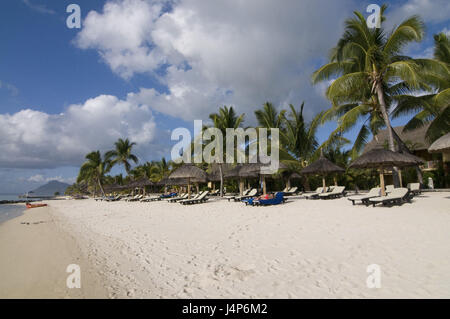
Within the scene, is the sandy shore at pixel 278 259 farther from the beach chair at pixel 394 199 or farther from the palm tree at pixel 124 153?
the palm tree at pixel 124 153

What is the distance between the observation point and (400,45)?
10.5 meters

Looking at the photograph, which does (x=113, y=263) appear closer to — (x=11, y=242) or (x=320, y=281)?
(x=320, y=281)

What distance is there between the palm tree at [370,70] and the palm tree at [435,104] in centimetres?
47

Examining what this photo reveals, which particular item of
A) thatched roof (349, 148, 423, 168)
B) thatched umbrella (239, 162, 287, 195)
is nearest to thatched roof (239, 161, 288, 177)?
thatched umbrella (239, 162, 287, 195)

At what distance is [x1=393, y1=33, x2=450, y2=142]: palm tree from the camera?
33.6 ft

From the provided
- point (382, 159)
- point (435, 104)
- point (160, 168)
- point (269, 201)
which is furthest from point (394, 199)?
point (160, 168)

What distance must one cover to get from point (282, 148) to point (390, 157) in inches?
377

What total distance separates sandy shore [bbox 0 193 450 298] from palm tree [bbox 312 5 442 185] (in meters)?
6.05

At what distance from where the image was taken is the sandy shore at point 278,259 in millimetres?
2887

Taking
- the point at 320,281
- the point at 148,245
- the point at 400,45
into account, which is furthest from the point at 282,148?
the point at 320,281

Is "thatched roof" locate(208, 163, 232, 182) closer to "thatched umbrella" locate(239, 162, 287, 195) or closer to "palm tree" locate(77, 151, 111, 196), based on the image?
"thatched umbrella" locate(239, 162, 287, 195)

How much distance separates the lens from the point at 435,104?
991 centimetres

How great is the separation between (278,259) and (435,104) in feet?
34.9

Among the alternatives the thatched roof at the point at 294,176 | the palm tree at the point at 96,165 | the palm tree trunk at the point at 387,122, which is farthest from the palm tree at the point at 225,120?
the palm tree at the point at 96,165
